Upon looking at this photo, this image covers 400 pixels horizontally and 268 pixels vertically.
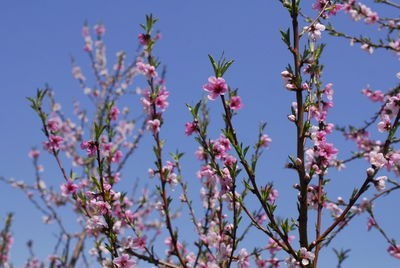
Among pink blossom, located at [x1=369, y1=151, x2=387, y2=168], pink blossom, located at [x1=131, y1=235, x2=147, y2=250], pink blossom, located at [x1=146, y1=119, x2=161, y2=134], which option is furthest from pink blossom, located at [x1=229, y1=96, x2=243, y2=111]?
pink blossom, located at [x1=131, y1=235, x2=147, y2=250]

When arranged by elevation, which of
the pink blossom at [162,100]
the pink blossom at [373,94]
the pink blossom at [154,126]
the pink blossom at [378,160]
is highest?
the pink blossom at [373,94]

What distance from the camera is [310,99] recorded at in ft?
8.60

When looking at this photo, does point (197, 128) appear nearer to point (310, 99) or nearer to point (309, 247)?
point (310, 99)

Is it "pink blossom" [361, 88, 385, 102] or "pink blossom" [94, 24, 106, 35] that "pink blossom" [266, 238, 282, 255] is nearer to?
"pink blossom" [361, 88, 385, 102]

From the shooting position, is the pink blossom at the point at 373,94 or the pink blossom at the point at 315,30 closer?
the pink blossom at the point at 315,30

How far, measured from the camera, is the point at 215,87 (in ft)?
8.00

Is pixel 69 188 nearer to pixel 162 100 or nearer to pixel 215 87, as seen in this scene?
pixel 162 100

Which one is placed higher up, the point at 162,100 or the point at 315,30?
the point at 162,100

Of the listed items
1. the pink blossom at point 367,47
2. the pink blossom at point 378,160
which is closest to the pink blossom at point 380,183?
the pink blossom at point 378,160

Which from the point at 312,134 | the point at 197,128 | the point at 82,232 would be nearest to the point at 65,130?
the point at 82,232

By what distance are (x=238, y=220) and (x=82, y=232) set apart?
6307 millimetres

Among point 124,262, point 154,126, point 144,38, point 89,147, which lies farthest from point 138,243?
point 144,38

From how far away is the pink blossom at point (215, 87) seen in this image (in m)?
2.41

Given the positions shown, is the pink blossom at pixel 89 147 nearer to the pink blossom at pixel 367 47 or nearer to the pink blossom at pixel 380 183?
the pink blossom at pixel 380 183
